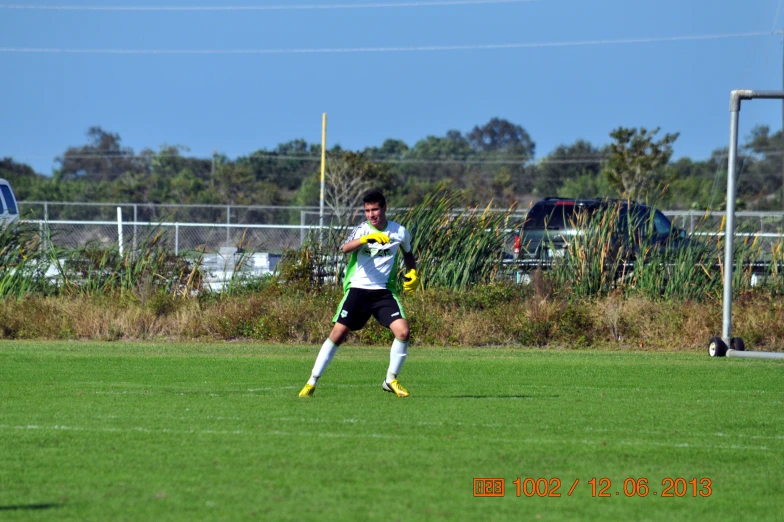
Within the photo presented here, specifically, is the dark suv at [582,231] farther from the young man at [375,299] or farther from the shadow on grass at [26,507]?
the shadow on grass at [26,507]

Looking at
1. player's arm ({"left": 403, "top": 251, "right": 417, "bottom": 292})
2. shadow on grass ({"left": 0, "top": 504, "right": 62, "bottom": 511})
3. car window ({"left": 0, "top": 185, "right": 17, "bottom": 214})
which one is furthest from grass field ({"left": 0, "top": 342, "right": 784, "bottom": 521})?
car window ({"left": 0, "top": 185, "right": 17, "bottom": 214})

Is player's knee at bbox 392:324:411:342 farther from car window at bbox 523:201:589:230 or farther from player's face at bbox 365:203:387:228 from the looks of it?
car window at bbox 523:201:589:230

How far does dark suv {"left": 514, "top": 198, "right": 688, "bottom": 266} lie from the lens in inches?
670

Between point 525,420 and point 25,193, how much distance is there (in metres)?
50.6

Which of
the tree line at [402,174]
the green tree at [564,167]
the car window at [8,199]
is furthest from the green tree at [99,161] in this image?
Result: the car window at [8,199]

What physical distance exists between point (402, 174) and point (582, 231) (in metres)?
50.0

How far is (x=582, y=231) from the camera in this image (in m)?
17.0

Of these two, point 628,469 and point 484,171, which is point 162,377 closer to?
point 628,469

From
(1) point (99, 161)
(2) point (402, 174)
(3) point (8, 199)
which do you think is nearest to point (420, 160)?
(2) point (402, 174)

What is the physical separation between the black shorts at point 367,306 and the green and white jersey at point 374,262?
0.07 m

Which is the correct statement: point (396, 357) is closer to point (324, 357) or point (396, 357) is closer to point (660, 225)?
point (324, 357)

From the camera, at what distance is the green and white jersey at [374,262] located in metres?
9.38

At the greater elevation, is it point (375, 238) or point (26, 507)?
point (375, 238)

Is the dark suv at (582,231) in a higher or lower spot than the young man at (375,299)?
higher
